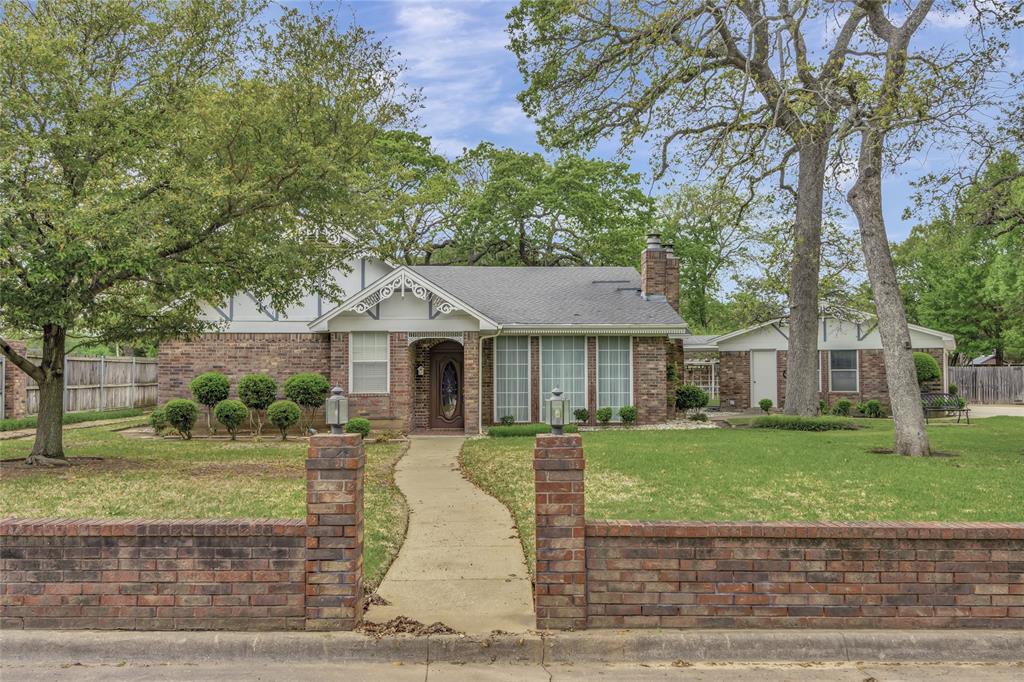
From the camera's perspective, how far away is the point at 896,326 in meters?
14.3

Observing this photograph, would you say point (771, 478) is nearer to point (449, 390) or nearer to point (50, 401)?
point (449, 390)

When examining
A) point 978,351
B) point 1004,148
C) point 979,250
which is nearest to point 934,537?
point 1004,148

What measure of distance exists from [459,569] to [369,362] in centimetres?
1283

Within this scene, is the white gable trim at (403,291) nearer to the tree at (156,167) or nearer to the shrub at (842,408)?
the tree at (156,167)

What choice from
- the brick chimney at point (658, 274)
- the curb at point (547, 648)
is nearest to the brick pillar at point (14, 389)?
the brick chimney at point (658, 274)

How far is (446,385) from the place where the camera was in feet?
66.3

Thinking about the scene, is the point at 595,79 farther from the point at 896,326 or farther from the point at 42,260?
the point at 42,260

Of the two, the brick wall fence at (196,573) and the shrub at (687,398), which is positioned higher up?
the shrub at (687,398)

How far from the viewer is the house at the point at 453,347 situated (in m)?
18.8

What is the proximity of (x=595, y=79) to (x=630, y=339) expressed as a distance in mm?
6957

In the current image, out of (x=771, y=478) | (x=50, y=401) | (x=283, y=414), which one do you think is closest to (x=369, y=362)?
(x=283, y=414)

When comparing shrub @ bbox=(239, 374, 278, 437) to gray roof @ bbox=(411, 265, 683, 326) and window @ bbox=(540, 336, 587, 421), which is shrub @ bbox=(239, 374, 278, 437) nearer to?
gray roof @ bbox=(411, 265, 683, 326)

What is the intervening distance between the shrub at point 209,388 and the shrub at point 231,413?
1.59ft

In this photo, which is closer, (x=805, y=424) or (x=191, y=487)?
(x=191, y=487)
